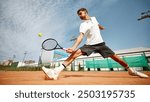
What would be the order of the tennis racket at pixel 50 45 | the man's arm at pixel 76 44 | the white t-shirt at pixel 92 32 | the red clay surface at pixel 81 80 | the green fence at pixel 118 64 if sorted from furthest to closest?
1. the green fence at pixel 118 64
2. the tennis racket at pixel 50 45
3. the white t-shirt at pixel 92 32
4. the red clay surface at pixel 81 80
5. the man's arm at pixel 76 44

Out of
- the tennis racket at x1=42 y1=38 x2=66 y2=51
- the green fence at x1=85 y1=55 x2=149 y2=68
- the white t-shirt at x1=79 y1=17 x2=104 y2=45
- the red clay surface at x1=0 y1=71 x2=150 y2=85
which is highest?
the white t-shirt at x1=79 y1=17 x2=104 y2=45

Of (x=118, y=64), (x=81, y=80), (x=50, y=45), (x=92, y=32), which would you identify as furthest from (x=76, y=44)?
(x=118, y=64)

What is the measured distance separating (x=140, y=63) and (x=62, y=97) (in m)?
4.17

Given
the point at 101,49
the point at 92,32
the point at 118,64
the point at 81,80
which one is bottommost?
the point at 81,80

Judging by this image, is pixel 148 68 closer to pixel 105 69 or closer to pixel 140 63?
pixel 140 63

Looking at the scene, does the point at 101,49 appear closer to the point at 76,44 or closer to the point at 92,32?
the point at 92,32

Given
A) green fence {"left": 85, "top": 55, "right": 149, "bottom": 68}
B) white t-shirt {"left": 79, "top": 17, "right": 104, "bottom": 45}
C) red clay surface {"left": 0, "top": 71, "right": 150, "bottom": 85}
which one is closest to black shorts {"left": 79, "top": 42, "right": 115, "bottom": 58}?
white t-shirt {"left": 79, "top": 17, "right": 104, "bottom": 45}

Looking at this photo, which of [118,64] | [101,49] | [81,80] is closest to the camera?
[101,49]

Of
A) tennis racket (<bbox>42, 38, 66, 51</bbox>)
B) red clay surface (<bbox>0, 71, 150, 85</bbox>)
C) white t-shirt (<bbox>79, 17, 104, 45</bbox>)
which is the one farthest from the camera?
tennis racket (<bbox>42, 38, 66, 51</bbox>)

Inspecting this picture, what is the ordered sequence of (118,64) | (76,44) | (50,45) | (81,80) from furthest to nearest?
1. (118,64)
2. (81,80)
3. (50,45)
4. (76,44)

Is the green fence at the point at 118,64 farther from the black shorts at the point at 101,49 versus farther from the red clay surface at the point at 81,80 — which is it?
A: the black shorts at the point at 101,49

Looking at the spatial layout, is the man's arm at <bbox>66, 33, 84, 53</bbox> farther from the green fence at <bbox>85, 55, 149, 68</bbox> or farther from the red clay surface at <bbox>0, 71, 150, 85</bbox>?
the green fence at <bbox>85, 55, 149, 68</bbox>

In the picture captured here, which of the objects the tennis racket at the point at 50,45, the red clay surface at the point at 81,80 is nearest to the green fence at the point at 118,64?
the red clay surface at the point at 81,80

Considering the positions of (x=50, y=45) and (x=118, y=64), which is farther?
(x=118, y=64)
